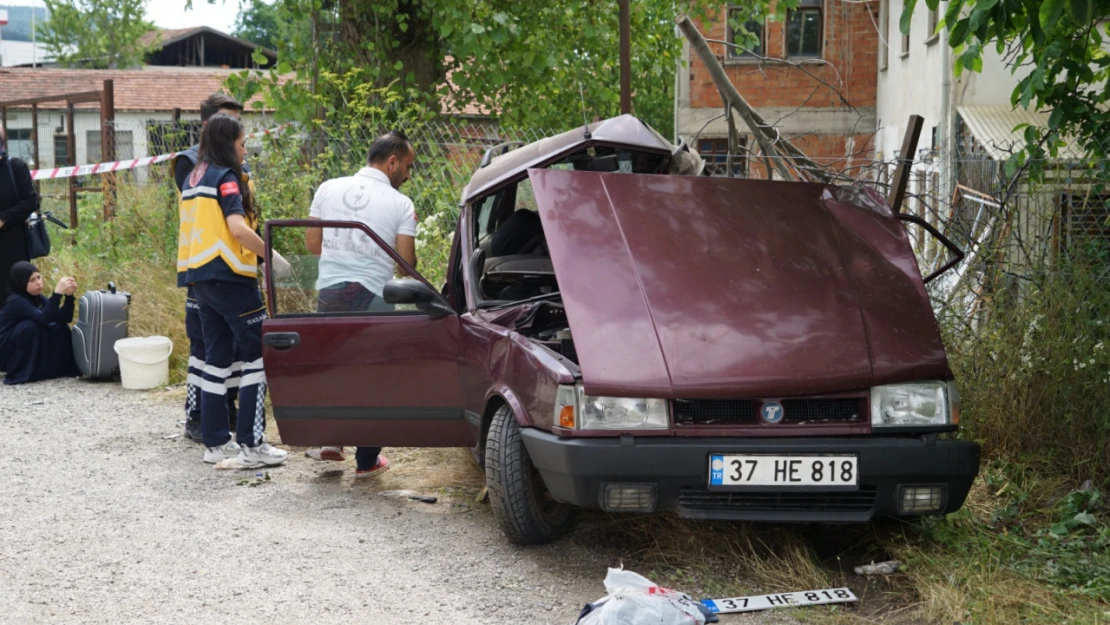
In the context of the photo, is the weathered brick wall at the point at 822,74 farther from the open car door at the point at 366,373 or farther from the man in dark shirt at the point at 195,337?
the open car door at the point at 366,373

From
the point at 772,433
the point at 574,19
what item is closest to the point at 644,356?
the point at 772,433

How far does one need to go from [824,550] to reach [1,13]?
2943 inches

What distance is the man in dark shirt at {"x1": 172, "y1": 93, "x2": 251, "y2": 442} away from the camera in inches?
302

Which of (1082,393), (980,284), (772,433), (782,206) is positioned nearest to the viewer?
(772,433)

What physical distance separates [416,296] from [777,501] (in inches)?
75.0

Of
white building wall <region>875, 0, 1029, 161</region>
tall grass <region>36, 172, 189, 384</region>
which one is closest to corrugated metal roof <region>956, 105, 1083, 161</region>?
white building wall <region>875, 0, 1029, 161</region>

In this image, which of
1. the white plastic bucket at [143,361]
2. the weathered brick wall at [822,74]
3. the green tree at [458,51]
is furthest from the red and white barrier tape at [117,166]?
the weathered brick wall at [822,74]

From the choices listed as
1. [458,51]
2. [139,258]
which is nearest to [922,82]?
[458,51]

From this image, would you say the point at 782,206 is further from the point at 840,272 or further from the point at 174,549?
the point at 174,549

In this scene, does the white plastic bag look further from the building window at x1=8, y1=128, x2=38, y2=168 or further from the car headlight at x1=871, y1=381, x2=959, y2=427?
the building window at x1=8, y1=128, x2=38, y2=168

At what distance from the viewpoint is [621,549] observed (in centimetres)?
550

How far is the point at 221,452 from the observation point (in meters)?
7.41

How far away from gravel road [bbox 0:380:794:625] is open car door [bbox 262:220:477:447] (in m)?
0.41

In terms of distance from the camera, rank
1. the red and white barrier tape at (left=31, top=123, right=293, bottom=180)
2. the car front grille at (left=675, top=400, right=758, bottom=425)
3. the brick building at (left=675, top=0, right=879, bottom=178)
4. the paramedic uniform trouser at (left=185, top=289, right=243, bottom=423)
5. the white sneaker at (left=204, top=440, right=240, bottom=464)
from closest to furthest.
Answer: the car front grille at (left=675, top=400, right=758, bottom=425) → the white sneaker at (left=204, top=440, right=240, bottom=464) → the paramedic uniform trouser at (left=185, top=289, right=243, bottom=423) → the red and white barrier tape at (left=31, top=123, right=293, bottom=180) → the brick building at (left=675, top=0, right=879, bottom=178)
